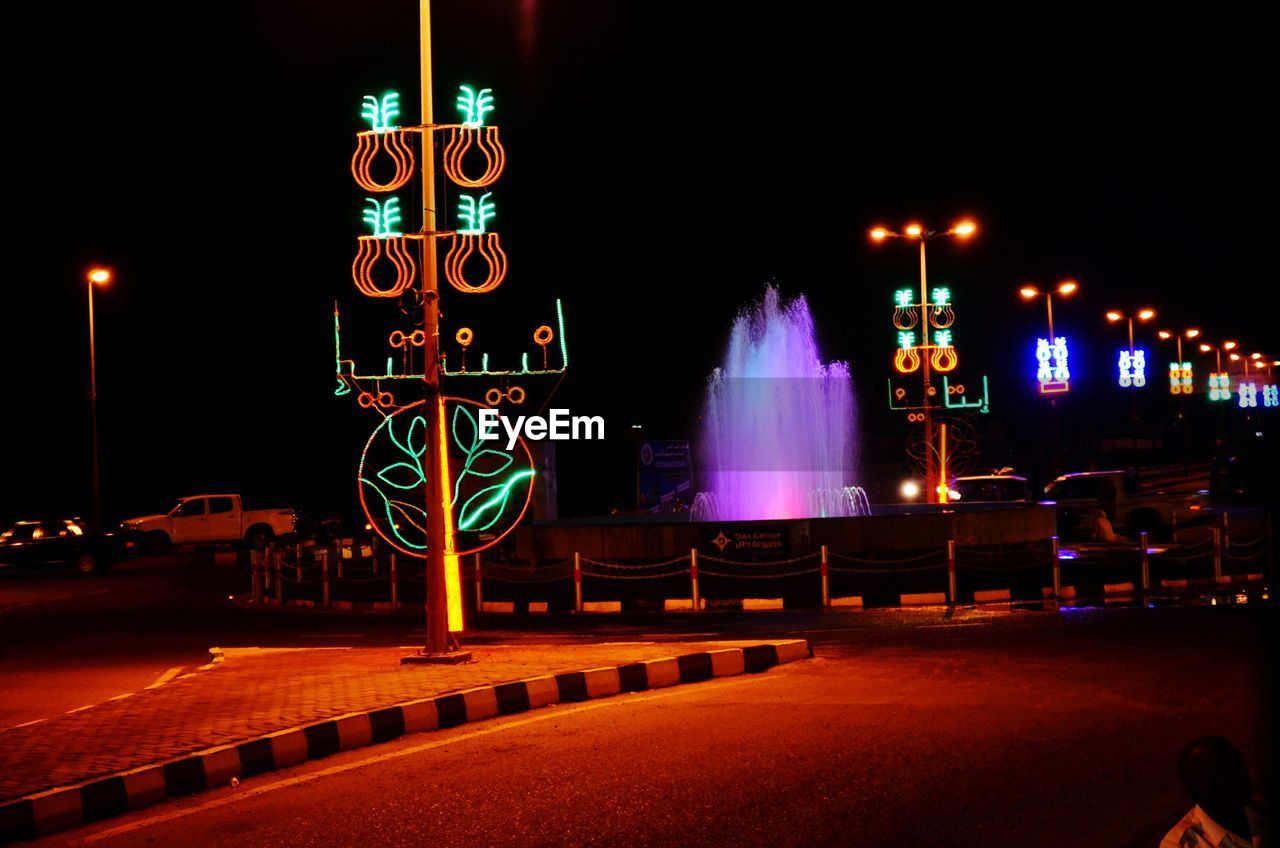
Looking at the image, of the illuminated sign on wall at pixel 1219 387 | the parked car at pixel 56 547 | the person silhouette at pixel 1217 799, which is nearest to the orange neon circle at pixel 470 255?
the person silhouette at pixel 1217 799

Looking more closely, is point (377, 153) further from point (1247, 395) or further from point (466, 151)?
point (1247, 395)

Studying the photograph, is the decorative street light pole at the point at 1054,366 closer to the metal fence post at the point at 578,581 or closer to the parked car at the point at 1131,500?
the parked car at the point at 1131,500

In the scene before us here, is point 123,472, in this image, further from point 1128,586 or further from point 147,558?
point 1128,586

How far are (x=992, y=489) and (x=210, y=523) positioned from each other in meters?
26.0

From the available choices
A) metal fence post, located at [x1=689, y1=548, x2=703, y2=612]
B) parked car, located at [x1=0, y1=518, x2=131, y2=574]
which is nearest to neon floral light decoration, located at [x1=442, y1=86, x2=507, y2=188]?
metal fence post, located at [x1=689, y1=548, x2=703, y2=612]

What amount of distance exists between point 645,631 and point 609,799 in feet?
35.2

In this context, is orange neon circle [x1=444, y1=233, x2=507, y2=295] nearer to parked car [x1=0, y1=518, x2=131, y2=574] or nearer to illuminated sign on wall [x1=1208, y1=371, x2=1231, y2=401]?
parked car [x1=0, y1=518, x2=131, y2=574]

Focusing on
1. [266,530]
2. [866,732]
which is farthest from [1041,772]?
[266,530]

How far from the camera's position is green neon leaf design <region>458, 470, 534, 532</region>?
16.1 meters

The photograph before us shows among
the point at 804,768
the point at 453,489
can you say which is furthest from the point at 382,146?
the point at 804,768

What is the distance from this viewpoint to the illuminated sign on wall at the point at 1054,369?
156 feet

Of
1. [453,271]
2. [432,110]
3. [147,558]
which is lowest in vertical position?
[147,558]

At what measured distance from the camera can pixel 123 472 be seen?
5447 cm

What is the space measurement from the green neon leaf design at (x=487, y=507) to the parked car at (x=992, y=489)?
20782mm
